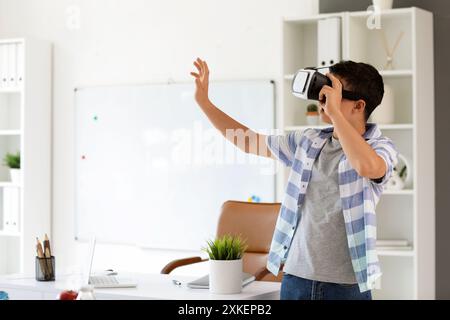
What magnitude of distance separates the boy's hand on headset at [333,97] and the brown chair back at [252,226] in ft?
4.20

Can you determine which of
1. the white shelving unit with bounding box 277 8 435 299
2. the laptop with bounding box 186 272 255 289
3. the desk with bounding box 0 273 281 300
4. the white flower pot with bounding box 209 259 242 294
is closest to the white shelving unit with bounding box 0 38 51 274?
the white shelving unit with bounding box 277 8 435 299

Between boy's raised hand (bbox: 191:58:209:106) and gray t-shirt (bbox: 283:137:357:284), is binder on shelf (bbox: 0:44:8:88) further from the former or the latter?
gray t-shirt (bbox: 283:137:357:284)

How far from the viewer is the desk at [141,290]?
7.21 ft

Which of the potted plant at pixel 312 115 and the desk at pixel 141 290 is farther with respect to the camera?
the potted plant at pixel 312 115

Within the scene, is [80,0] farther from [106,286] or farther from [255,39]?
[106,286]

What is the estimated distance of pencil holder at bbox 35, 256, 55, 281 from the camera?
2533 mm

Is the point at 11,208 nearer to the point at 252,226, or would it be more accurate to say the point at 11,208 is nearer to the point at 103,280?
the point at 252,226

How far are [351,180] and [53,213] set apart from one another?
3.28 m

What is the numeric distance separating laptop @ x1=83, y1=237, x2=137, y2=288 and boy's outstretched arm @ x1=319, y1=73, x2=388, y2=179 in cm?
93

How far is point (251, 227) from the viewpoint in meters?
3.16

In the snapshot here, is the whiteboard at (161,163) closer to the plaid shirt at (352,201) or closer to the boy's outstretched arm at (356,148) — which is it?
the plaid shirt at (352,201)

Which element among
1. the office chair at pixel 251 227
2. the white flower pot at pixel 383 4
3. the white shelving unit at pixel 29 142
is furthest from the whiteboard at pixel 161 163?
the office chair at pixel 251 227

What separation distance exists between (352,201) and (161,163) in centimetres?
263
